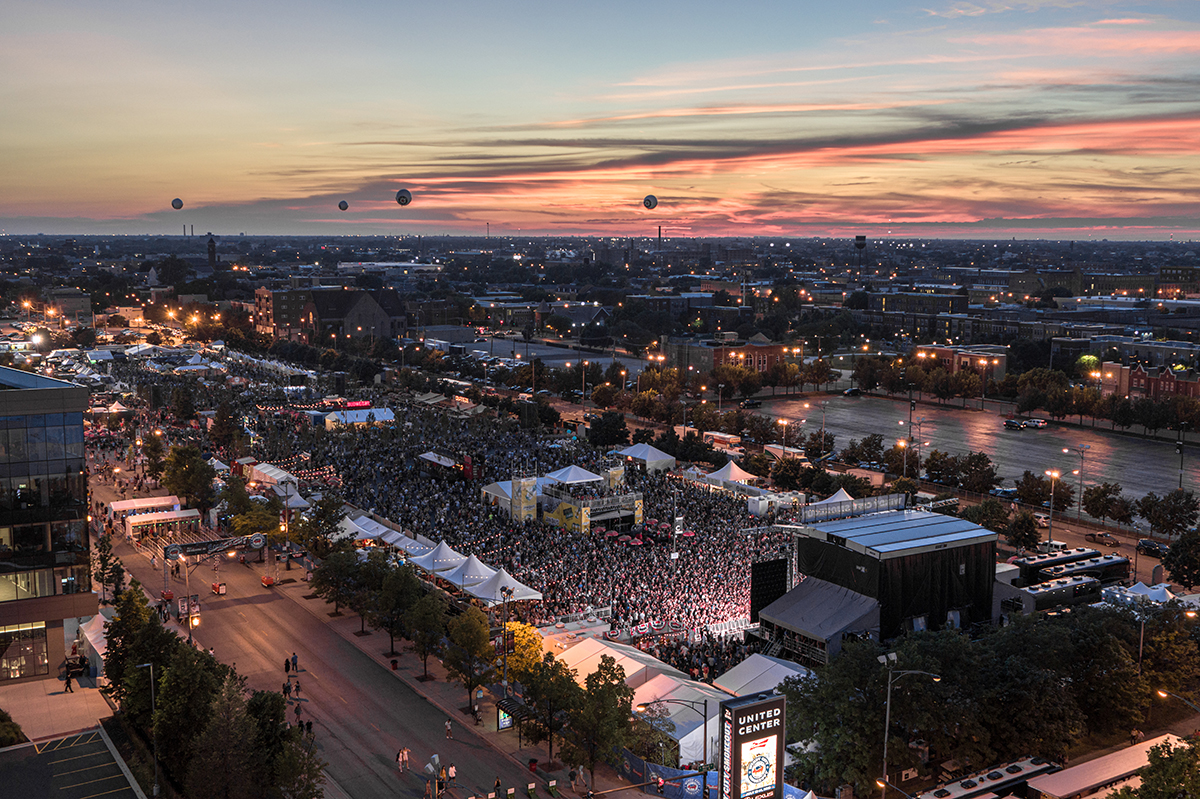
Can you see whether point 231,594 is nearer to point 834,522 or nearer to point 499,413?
point 834,522

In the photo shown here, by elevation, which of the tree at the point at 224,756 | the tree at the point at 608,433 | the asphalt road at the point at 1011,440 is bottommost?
the asphalt road at the point at 1011,440

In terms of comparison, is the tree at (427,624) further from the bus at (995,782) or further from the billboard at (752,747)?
the bus at (995,782)

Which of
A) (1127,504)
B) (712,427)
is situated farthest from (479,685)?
(712,427)

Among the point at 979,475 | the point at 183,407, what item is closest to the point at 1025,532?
the point at 979,475

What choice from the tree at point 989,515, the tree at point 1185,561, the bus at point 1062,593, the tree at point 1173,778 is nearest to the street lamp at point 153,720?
the tree at point 1173,778

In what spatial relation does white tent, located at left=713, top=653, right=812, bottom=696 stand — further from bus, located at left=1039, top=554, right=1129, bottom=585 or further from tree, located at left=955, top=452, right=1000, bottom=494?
tree, located at left=955, top=452, right=1000, bottom=494
